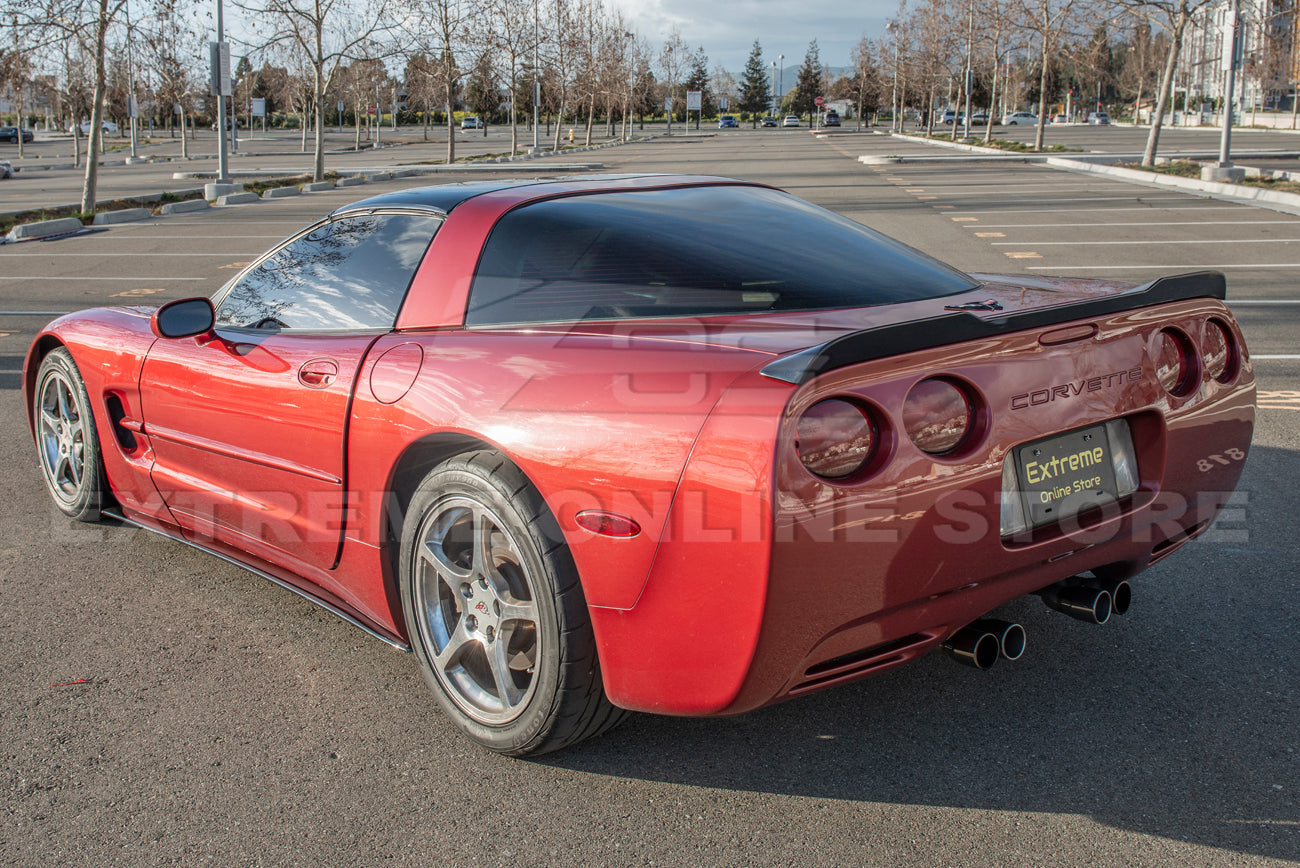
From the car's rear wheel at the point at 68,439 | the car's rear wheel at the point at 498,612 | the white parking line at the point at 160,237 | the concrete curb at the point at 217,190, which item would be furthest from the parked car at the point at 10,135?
the car's rear wheel at the point at 498,612

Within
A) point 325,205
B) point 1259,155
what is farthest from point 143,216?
point 1259,155

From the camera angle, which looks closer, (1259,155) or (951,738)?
(951,738)

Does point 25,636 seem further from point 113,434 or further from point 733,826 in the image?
point 733,826

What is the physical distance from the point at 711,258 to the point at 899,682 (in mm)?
1271

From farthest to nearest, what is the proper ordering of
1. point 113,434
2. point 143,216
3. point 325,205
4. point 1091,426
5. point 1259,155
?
point 1259,155
point 325,205
point 143,216
point 113,434
point 1091,426

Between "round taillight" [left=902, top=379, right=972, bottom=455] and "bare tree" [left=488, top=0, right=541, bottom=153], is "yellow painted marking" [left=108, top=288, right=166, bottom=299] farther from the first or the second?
"bare tree" [left=488, top=0, right=541, bottom=153]

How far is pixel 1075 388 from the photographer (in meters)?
2.51

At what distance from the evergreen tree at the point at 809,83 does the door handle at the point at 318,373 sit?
417ft

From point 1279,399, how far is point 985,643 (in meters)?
4.64

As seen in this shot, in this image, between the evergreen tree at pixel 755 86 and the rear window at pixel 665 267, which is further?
the evergreen tree at pixel 755 86

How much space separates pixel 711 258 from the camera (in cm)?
288

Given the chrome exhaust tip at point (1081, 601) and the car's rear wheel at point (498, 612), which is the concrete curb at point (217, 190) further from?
the chrome exhaust tip at point (1081, 601)

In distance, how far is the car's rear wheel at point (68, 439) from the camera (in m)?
4.09

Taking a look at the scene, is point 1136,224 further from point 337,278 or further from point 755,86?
point 755,86
